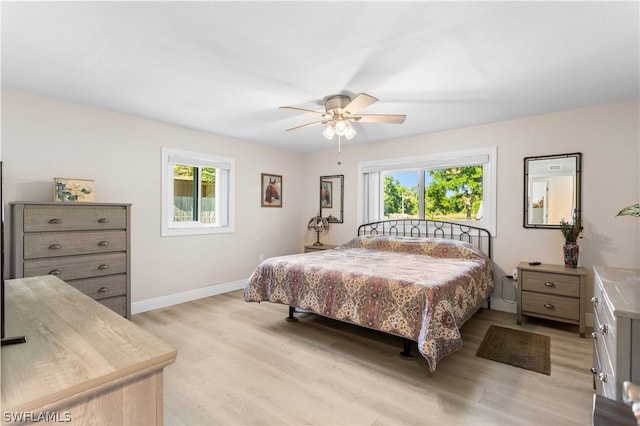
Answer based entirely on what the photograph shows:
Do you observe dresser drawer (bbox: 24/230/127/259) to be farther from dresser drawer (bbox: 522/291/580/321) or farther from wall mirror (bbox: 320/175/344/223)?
dresser drawer (bbox: 522/291/580/321)

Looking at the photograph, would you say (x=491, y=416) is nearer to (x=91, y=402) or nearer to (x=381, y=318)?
(x=381, y=318)

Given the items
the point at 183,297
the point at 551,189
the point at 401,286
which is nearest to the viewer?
the point at 401,286

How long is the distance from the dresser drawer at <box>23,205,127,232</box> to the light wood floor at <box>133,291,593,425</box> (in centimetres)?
120

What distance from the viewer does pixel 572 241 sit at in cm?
327

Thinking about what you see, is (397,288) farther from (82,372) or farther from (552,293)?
(82,372)

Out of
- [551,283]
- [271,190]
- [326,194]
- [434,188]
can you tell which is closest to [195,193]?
[271,190]

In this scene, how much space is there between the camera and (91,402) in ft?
2.21

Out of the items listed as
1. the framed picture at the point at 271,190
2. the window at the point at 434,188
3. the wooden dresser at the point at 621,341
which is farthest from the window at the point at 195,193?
the wooden dresser at the point at 621,341

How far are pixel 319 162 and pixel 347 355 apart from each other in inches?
146

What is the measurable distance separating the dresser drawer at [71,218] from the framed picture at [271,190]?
92.2 inches

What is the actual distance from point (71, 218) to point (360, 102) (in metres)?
2.79

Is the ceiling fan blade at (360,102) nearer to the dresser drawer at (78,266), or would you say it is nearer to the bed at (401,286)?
the bed at (401,286)

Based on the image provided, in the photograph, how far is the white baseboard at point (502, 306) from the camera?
12.3 ft

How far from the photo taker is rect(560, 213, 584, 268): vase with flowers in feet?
10.7
